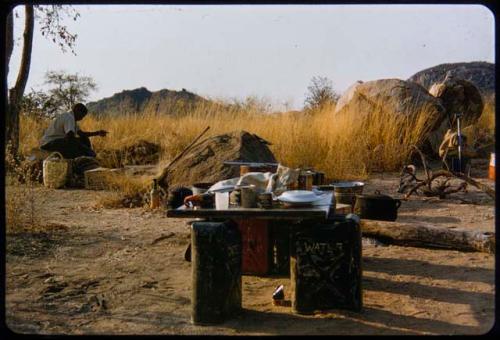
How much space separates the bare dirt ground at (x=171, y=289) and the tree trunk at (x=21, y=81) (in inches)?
195

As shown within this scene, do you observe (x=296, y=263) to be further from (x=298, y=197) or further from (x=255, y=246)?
(x=255, y=246)

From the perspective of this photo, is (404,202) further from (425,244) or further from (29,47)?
(29,47)

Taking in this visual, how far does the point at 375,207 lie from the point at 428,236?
0.56 m

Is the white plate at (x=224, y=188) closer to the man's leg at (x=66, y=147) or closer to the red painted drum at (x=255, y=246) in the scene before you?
the red painted drum at (x=255, y=246)

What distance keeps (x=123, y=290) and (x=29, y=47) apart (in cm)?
905

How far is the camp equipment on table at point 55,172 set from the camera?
32.8 feet

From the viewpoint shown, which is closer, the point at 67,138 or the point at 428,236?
the point at 428,236

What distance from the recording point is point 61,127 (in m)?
11.1

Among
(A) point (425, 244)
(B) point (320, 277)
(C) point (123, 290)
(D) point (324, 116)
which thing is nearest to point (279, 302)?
(B) point (320, 277)

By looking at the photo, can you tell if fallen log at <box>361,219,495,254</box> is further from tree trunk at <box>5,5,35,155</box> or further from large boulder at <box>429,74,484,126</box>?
large boulder at <box>429,74,484,126</box>

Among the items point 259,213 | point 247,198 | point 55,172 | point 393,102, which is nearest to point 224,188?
point 247,198

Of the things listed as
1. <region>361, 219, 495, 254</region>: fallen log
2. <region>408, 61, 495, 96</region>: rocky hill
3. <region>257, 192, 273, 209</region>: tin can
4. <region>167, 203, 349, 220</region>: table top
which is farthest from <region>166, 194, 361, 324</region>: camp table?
<region>408, 61, 495, 96</region>: rocky hill

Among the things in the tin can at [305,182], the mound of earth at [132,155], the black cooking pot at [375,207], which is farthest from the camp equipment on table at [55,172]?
the tin can at [305,182]

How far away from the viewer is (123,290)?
15.0ft
